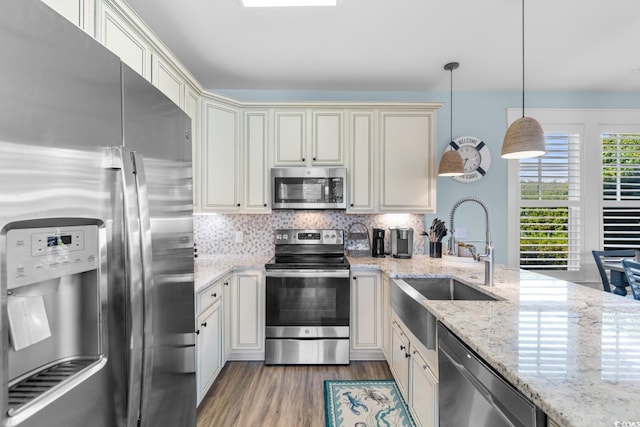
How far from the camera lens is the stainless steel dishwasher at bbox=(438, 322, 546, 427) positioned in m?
0.81

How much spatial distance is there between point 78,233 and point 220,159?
2.16m

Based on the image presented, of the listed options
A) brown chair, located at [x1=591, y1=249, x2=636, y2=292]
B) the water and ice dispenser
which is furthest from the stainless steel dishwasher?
brown chair, located at [x1=591, y1=249, x2=636, y2=292]

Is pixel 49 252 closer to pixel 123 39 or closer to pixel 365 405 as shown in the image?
pixel 123 39

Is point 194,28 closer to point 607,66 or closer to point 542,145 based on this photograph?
point 542,145

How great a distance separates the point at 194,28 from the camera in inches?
83.9

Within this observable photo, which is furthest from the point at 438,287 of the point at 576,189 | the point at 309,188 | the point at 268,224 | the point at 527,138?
the point at 576,189

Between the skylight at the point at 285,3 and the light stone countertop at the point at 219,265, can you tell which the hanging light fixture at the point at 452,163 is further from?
the light stone countertop at the point at 219,265

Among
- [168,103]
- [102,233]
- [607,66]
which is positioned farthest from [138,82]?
[607,66]

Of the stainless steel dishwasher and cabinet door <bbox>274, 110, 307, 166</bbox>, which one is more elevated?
cabinet door <bbox>274, 110, 307, 166</bbox>

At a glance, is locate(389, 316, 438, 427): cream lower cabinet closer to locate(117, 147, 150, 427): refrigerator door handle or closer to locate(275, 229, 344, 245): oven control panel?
locate(275, 229, 344, 245): oven control panel

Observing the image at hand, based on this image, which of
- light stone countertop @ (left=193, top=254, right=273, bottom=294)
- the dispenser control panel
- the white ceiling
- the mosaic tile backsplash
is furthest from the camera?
the mosaic tile backsplash

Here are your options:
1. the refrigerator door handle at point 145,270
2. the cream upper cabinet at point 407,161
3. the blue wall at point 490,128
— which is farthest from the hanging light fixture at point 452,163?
the refrigerator door handle at point 145,270

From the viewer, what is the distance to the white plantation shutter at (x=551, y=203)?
3211mm

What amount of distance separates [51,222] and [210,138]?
7.28 feet
